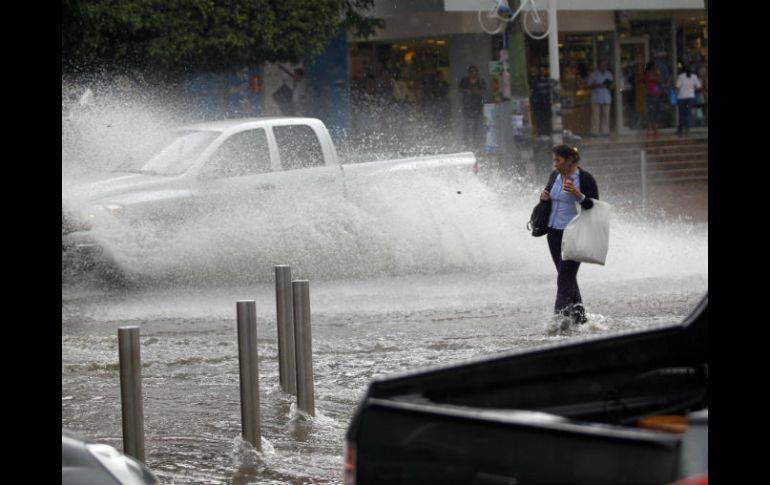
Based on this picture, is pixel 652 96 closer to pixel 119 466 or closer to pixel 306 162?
pixel 306 162

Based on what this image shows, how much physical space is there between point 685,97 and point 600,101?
1917 millimetres

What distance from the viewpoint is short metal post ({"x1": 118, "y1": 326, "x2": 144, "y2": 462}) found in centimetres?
674

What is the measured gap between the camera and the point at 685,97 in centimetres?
3005

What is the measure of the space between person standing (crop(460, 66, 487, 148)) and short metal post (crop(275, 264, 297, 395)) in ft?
67.3

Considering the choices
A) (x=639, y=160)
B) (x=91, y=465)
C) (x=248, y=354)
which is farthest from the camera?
(x=639, y=160)

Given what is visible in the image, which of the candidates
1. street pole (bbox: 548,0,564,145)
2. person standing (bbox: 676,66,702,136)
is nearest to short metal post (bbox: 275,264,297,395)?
street pole (bbox: 548,0,564,145)

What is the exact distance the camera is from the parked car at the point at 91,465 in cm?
473

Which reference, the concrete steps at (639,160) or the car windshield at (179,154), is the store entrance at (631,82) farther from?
the car windshield at (179,154)

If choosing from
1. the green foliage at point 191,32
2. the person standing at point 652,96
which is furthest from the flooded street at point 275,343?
the person standing at point 652,96

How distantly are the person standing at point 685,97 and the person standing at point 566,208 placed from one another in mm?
19200

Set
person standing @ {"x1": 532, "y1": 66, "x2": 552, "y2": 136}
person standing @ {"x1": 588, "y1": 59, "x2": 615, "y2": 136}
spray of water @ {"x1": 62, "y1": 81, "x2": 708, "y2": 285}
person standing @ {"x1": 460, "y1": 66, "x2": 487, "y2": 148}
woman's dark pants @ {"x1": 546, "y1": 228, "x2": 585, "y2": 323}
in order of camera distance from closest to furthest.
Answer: woman's dark pants @ {"x1": 546, "y1": 228, "x2": 585, "y2": 323} < spray of water @ {"x1": 62, "y1": 81, "x2": 708, "y2": 285} < person standing @ {"x1": 532, "y1": 66, "x2": 552, "y2": 136} < person standing @ {"x1": 460, "y1": 66, "x2": 487, "y2": 148} < person standing @ {"x1": 588, "y1": 59, "x2": 615, "y2": 136}

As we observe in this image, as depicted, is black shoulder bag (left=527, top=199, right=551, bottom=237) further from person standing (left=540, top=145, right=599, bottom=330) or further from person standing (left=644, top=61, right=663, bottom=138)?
person standing (left=644, top=61, right=663, bottom=138)

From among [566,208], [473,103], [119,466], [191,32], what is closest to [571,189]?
[566,208]
